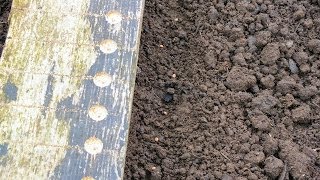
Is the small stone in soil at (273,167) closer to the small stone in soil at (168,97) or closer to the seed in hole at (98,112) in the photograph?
the small stone in soil at (168,97)

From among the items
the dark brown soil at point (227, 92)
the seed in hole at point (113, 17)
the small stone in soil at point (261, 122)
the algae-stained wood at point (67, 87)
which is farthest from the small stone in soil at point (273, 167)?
the seed in hole at point (113, 17)

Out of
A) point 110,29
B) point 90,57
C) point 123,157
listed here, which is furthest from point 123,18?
point 123,157

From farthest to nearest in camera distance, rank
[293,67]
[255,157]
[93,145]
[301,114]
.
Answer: [293,67], [301,114], [255,157], [93,145]

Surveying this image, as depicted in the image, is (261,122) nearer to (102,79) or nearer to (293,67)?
(293,67)

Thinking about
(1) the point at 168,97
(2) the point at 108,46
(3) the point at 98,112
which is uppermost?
(2) the point at 108,46

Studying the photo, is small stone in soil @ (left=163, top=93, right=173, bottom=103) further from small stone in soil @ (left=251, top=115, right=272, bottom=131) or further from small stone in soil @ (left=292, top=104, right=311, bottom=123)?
small stone in soil @ (left=292, top=104, right=311, bottom=123)

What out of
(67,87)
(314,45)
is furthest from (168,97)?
(314,45)

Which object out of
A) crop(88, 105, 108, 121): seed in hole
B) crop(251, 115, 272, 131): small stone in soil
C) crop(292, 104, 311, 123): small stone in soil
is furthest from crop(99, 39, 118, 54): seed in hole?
crop(292, 104, 311, 123): small stone in soil
